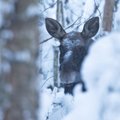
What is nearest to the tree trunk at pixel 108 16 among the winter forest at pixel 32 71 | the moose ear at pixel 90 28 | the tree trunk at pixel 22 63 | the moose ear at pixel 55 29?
the moose ear at pixel 90 28

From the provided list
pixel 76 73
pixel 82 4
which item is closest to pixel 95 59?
pixel 76 73

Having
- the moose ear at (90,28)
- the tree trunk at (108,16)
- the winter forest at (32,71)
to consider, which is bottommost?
the winter forest at (32,71)

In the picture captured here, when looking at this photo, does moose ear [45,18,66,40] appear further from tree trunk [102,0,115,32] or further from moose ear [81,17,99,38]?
tree trunk [102,0,115,32]

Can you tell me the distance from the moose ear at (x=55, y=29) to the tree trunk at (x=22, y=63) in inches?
222

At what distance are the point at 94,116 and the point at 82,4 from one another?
11.8 meters

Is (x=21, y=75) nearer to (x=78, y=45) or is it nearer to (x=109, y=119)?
(x=109, y=119)

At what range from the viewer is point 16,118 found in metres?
3.98

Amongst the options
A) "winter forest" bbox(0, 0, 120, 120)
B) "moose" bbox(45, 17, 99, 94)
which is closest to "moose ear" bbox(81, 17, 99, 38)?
"moose" bbox(45, 17, 99, 94)

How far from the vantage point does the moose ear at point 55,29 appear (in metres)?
9.69

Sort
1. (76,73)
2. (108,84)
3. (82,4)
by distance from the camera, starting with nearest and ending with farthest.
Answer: (108,84) < (76,73) < (82,4)

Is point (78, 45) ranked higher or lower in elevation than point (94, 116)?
higher

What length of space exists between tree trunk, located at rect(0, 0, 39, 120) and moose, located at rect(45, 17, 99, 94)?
4017mm

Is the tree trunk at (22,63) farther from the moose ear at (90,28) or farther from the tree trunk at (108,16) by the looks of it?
the tree trunk at (108,16)

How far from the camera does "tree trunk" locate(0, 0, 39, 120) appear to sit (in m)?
3.90
